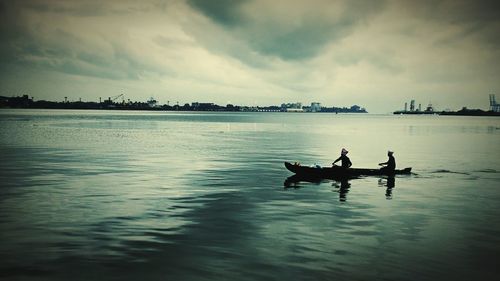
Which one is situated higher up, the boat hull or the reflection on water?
the boat hull

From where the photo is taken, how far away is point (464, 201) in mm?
27688

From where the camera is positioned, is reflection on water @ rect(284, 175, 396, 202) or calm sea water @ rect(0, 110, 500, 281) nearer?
calm sea water @ rect(0, 110, 500, 281)

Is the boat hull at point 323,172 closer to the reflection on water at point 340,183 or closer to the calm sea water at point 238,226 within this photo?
the reflection on water at point 340,183

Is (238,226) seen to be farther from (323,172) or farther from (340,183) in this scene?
(323,172)

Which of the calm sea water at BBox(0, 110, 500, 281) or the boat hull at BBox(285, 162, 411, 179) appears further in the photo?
the boat hull at BBox(285, 162, 411, 179)

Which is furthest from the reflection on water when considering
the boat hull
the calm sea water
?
the boat hull

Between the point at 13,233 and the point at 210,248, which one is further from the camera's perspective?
the point at 13,233

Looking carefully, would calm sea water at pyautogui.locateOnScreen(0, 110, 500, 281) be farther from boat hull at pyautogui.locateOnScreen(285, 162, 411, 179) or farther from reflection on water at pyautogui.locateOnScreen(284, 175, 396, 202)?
boat hull at pyautogui.locateOnScreen(285, 162, 411, 179)

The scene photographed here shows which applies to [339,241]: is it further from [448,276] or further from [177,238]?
[177,238]

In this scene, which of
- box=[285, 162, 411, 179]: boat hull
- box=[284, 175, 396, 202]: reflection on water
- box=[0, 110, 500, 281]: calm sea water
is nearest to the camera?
box=[0, 110, 500, 281]: calm sea water

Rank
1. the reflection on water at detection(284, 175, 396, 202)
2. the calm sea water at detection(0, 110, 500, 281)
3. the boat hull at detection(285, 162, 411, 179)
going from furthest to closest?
the boat hull at detection(285, 162, 411, 179) → the reflection on water at detection(284, 175, 396, 202) → the calm sea water at detection(0, 110, 500, 281)

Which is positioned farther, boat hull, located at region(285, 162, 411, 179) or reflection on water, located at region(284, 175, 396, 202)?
boat hull, located at region(285, 162, 411, 179)

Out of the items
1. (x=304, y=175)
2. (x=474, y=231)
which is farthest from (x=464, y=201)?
(x=304, y=175)

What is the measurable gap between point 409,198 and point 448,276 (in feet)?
47.2
